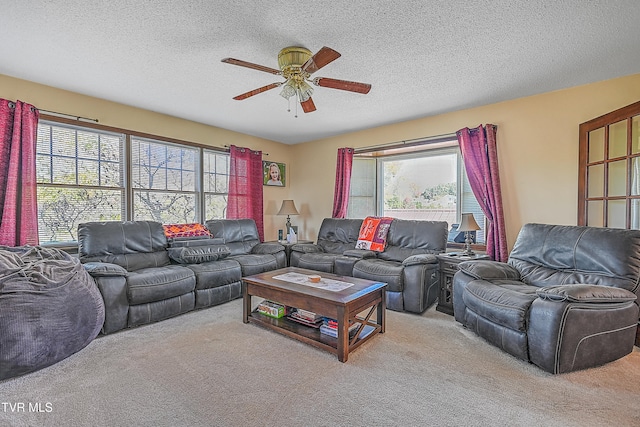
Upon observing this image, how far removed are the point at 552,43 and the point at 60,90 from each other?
4834 mm

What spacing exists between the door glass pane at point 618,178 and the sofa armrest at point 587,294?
3.81ft

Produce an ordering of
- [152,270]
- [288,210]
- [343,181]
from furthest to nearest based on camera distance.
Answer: [288,210]
[343,181]
[152,270]

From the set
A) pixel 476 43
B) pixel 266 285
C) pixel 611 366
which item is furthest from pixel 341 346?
pixel 476 43

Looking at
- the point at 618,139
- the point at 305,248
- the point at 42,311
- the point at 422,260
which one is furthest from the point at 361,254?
the point at 42,311

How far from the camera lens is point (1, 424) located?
152 centimetres

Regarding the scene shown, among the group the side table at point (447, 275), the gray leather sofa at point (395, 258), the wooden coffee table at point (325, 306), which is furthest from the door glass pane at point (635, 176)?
the wooden coffee table at point (325, 306)

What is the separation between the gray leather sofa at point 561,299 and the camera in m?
1.95

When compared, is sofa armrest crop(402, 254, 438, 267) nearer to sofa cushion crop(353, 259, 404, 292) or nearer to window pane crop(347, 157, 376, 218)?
sofa cushion crop(353, 259, 404, 292)

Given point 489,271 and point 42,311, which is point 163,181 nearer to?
point 42,311

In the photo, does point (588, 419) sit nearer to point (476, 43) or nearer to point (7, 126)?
point (476, 43)

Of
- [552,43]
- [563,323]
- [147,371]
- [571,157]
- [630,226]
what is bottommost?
[147,371]

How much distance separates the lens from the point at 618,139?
2.75 metres

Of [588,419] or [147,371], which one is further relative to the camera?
[147,371]

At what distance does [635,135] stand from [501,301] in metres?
1.98
